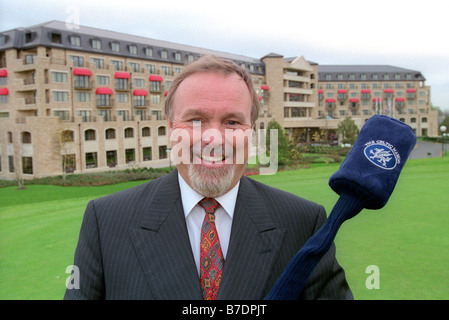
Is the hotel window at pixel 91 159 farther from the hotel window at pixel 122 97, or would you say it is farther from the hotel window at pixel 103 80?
the hotel window at pixel 103 80

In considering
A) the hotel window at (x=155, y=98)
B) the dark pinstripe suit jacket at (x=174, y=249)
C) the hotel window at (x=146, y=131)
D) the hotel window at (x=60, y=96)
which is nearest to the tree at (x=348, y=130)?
the hotel window at (x=155, y=98)

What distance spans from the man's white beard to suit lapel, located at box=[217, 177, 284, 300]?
0.19 meters

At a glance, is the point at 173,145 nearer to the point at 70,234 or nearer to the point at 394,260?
the point at 394,260

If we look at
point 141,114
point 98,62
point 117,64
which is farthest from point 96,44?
point 141,114

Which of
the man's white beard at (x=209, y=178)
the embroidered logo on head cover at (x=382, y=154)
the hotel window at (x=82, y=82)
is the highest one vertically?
the hotel window at (x=82, y=82)

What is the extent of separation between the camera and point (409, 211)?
9836 millimetres

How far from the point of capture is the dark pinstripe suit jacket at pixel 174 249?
75.4 inches

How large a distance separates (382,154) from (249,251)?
2.71 feet

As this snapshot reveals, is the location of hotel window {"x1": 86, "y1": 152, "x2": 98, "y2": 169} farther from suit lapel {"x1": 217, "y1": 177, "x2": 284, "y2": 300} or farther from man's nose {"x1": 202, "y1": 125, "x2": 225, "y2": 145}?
man's nose {"x1": 202, "y1": 125, "x2": 225, "y2": 145}

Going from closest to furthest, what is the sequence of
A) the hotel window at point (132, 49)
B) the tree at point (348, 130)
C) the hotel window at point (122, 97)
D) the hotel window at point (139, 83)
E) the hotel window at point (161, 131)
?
the hotel window at point (122, 97) → the hotel window at point (161, 131) → the hotel window at point (139, 83) → the hotel window at point (132, 49) → the tree at point (348, 130)


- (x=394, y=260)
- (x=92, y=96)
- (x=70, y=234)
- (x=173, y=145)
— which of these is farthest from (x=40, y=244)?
(x=92, y=96)

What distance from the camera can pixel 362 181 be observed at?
58.5 inches

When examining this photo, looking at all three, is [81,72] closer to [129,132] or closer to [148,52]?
[129,132]
